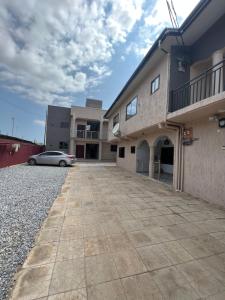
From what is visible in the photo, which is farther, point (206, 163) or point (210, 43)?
point (210, 43)

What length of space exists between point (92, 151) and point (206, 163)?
65.5ft

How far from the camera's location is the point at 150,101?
8.41m

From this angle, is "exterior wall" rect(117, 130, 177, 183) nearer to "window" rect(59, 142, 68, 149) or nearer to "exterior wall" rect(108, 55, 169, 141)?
"exterior wall" rect(108, 55, 169, 141)

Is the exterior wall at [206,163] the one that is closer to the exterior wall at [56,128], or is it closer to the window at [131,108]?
the window at [131,108]

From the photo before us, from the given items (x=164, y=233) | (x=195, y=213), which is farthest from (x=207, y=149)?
(x=164, y=233)

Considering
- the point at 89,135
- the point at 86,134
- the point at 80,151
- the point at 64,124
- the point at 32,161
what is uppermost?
the point at 64,124

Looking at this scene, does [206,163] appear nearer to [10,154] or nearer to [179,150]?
[179,150]

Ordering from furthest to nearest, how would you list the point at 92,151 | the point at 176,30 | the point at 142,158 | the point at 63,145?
the point at 92,151 → the point at 63,145 → the point at 142,158 → the point at 176,30

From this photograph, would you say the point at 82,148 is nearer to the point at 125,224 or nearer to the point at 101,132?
the point at 101,132

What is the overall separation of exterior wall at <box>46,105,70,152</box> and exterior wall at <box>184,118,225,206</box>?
19840mm

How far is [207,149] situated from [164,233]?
3.52 m

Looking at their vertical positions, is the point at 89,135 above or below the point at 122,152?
above

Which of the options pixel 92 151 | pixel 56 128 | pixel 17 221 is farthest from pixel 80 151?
pixel 17 221

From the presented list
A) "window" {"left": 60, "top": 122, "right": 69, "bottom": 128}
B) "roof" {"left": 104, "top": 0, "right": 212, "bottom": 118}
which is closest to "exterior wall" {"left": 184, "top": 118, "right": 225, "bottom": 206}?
"roof" {"left": 104, "top": 0, "right": 212, "bottom": 118}
